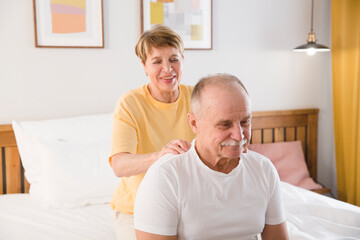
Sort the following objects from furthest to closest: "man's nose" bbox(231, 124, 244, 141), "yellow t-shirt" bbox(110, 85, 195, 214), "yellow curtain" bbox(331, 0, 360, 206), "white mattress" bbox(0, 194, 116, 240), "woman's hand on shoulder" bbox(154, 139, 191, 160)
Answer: "yellow curtain" bbox(331, 0, 360, 206), "white mattress" bbox(0, 194, 116, 240), "yellow t-shirt" bbox(110, 85, 195, 214), "woman's hand on shoulder" bbox(154, 139, 191, 160), "man's nose" bbox(231, 124, 244, 141)

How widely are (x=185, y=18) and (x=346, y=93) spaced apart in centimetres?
143

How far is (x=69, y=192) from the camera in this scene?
87.6 inches

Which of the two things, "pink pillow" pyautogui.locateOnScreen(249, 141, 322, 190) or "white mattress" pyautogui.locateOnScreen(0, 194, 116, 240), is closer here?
"white mattress" pyautogui.locateOnScreen(0, 194, 116, 240)

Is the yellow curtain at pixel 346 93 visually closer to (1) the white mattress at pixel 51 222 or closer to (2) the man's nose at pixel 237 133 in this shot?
(1) the white mattress at pixel 51 222

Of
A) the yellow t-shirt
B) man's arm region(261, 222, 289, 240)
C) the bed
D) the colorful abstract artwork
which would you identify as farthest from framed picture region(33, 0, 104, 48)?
man's arm region(261, 222, 289, 240)

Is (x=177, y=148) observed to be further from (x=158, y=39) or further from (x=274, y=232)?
(x=158, y=39)

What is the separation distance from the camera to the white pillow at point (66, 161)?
7.32ft

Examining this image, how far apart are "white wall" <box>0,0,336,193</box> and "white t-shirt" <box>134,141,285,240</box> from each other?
5.41 feet

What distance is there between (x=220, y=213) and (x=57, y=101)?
1.83 meters

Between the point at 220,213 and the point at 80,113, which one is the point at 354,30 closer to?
the point at 80,113

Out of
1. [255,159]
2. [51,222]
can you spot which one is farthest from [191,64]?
[255,159]

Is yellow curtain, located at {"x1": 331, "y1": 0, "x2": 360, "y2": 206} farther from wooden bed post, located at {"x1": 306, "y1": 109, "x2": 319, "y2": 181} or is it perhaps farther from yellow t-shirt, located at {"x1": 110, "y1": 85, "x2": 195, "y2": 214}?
yellow t-shirt, located at {"x1": 110, "y1": 85, "x2": 195, "y2": 214}

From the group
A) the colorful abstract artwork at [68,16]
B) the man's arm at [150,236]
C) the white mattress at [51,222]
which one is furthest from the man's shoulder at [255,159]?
the colorful abstract artwork at [68,16]

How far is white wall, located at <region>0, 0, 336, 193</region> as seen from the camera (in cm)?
253
